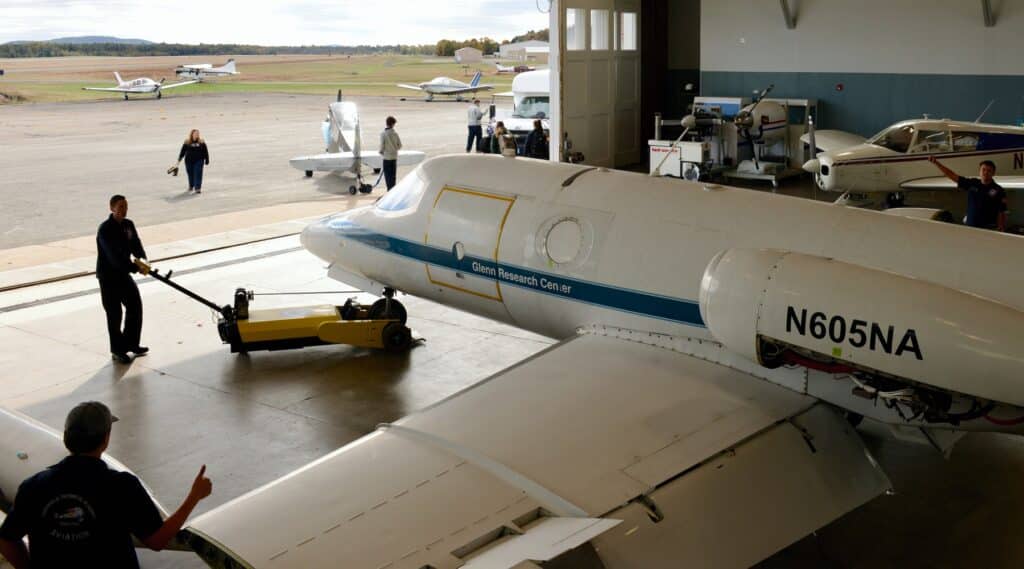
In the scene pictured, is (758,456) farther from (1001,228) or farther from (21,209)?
(21,209)

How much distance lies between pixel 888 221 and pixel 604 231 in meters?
2.38

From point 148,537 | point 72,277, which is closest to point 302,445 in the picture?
point 148,537

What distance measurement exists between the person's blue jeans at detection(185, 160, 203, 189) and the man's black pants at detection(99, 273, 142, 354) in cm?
1453

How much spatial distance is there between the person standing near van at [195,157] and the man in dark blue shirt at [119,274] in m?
14.1

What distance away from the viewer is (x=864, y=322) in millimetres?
5758

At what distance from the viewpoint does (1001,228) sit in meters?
11.5

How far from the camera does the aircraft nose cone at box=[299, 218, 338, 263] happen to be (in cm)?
1116

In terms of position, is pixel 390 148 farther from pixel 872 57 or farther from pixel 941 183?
pixel 941 183

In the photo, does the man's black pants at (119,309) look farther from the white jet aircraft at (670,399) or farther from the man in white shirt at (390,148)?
the man in white shirt at (390,148)

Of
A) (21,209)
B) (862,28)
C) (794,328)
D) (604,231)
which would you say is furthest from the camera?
(21,209)

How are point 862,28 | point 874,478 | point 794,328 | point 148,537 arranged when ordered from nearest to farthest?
point 148,537
point 794,328
point 874,478
point 862,28

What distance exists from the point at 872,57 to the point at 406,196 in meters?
12.8

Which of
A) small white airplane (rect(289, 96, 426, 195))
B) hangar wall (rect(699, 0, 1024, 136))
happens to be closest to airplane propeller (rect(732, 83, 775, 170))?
hangar wall (rect(699, 0, 1024, 136))

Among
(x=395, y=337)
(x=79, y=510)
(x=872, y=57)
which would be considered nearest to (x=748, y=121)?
(x=872, y=57)
